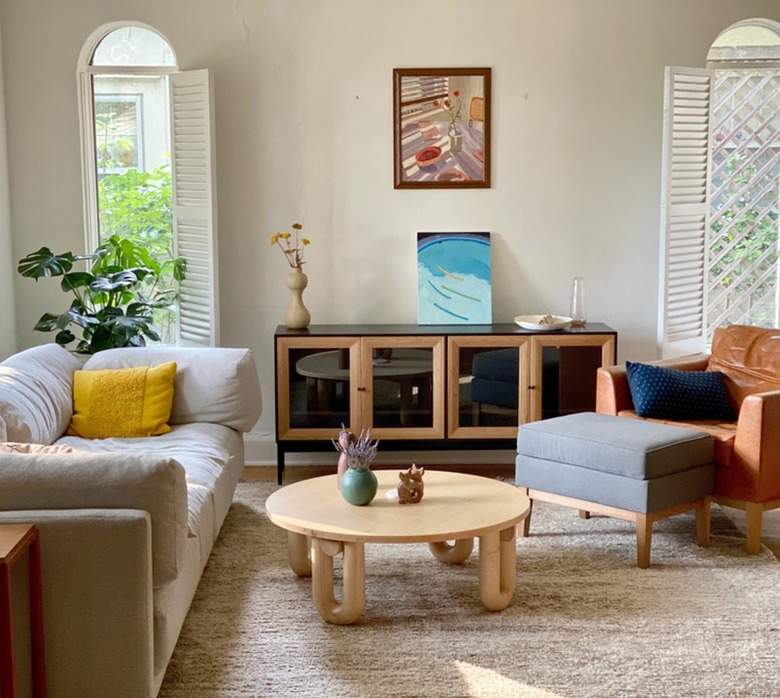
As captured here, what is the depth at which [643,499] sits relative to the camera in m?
3.78

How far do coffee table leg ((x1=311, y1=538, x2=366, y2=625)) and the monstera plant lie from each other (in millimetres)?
1965

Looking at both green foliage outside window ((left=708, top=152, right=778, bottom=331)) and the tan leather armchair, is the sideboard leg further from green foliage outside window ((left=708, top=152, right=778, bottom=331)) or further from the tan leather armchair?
green foliage outside window ((left=708, top=152, right=778, bottom=331))

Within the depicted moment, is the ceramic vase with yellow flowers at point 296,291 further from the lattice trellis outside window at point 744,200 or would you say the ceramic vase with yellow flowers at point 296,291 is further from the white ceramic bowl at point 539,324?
the lattice trellis outside window at point 744,200

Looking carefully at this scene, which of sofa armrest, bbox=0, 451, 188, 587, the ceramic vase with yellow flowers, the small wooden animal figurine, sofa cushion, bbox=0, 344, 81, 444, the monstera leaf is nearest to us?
sofa armrest, bbox=0, 451, 188, 587

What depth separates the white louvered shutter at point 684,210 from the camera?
16.7 ft

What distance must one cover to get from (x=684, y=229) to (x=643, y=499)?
6.30 feet

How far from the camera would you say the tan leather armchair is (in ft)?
12.9

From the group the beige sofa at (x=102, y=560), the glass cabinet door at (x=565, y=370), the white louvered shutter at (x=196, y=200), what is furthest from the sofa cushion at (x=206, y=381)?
the beige sofa at (x=102, y=560)

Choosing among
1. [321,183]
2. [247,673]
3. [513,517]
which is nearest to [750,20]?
[321,183]

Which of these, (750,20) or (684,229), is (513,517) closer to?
(684,229)

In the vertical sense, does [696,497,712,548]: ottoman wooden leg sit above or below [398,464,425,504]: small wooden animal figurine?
below

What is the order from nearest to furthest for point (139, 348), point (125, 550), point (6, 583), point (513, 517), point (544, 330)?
point (6, 583)
point (125, 550)
point (513, 517)
point (139, 348)
point (544, 330)

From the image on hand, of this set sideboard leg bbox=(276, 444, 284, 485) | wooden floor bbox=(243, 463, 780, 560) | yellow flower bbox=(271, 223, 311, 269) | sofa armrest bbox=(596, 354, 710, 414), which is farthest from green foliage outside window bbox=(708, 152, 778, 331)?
sideboard leg bbox=(276, 444, 284, 485)

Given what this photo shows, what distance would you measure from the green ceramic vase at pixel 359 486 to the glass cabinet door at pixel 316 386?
149 centimetres
